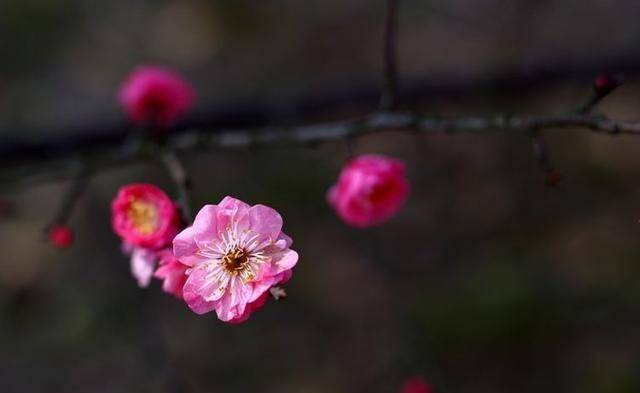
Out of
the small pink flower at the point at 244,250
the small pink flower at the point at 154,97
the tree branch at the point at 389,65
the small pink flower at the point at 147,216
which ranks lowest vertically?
the small pink flower at the point at 244,250

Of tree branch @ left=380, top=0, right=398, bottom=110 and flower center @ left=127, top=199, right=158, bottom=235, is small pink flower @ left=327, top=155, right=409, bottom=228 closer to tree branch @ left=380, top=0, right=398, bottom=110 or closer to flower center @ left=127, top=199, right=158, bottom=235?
tree branch @ left=380, top=0, right=398, bottom=110

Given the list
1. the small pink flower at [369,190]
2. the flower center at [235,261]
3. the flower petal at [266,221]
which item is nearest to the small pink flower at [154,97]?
the small pink flower at [369,190]

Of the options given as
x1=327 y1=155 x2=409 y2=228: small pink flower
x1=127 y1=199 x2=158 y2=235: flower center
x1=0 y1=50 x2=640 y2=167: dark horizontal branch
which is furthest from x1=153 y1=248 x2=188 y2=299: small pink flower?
x1=0 y1=50 x2=640 y2=167: dark horizontal branch

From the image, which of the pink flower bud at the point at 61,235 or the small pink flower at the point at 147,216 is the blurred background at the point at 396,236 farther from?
the small pink flower at the point at 147,216

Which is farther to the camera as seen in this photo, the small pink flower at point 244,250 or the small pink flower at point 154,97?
the small pink flower at point 154,97

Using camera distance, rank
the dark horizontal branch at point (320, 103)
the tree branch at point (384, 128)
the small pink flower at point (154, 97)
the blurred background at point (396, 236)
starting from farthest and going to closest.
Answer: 1. the blurred background at point (396, 236)
2. the dark horizontal branch at point (320, 103)
3. the small pink flower at point (154, 97)
4. the tree branch at point (384, 128)

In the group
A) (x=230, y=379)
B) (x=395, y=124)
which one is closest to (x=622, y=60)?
(x=395, y=124)

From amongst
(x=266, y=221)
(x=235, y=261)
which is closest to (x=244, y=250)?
(x=235, y=261)
